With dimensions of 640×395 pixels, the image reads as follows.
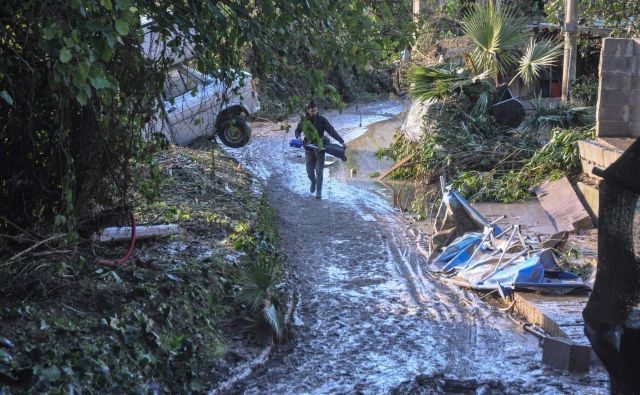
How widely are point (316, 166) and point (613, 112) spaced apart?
522cm

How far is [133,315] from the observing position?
602 centimetres

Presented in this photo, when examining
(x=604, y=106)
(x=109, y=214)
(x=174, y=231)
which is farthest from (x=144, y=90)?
(x=604, y=106)

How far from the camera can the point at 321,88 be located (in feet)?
19.5

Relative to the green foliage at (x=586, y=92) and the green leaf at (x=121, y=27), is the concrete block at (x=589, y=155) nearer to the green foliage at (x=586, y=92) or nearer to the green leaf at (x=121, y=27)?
the green foliage at (x=586, y=92)

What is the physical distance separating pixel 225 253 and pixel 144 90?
7.78 feet

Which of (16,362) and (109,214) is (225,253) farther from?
(16,362)

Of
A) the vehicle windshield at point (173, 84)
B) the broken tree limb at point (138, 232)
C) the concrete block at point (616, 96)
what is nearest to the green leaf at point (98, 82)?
the vehicle windshield at point (173, 84)

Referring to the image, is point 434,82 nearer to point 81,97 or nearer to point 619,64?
→ point 619,64

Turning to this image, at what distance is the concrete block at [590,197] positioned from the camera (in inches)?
446

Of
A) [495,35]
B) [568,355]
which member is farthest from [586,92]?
[568,355]

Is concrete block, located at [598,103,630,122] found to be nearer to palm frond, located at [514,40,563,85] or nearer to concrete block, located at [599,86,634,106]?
concrete block, located at [599,86,634,106]

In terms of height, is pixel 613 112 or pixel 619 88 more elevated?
pixel 619 88

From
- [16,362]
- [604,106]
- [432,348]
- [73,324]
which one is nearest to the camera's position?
[16,362]

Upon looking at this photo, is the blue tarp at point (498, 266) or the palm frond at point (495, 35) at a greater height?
the palm frond at point (495, 35)
